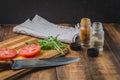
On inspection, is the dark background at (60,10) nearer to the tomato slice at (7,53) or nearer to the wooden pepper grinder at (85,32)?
the wooden pepper grinder at (85,32)

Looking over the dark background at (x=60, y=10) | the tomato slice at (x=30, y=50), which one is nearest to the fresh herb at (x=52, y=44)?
the tomato slice at (x=30, y=50)

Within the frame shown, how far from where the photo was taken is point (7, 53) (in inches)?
45.2

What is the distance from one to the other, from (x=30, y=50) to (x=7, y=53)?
88 mm

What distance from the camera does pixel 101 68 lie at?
112 centimetres

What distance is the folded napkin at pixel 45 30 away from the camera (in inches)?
54.0

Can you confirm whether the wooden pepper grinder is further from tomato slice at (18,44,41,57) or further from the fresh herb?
tomato slice at (18,44,41,57)

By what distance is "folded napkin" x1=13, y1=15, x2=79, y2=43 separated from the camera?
1.37 meters

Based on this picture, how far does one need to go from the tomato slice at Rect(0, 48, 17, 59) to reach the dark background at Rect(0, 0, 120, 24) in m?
0.52

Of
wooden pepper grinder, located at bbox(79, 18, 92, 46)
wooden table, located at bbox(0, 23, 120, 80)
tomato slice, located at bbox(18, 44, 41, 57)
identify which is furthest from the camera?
wooden pepper grinder, located at bbox(79, 18, 92, 46)

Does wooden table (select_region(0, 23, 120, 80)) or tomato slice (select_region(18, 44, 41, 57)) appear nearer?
wooden table (select_region(0, 23, 120, 80))

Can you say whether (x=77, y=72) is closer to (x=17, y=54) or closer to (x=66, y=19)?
(x=17, y=54)

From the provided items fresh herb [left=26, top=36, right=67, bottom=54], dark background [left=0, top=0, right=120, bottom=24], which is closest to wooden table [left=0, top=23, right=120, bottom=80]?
fresh herb [left=26, top=36, right=67, bottom=54]

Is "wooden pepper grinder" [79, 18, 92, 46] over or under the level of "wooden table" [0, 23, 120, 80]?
over

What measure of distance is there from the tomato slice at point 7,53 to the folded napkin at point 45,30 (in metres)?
0.24
